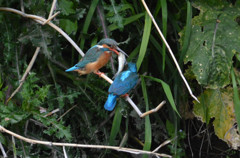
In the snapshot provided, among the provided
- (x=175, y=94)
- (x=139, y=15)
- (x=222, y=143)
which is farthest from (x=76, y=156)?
(x=222, y=143)

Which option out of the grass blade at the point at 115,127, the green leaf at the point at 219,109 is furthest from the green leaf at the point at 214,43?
the grass blade at the point at 115,127

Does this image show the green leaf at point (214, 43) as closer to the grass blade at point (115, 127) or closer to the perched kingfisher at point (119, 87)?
the grass blade at point (115, 127)

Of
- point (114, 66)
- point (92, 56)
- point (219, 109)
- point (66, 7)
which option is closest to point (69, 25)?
point (66, 7)

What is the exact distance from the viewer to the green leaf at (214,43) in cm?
236

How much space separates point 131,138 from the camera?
2.81m

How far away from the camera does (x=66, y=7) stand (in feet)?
7.38

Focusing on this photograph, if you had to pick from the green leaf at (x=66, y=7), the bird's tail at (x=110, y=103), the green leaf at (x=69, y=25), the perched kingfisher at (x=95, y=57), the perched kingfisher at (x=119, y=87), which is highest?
the green leaf at (x=66, y=7)

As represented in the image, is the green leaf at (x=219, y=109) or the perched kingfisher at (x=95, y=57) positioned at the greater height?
the perched kingfisher at (x=95, y=57)

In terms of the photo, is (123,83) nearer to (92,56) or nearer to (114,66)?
(92,56)

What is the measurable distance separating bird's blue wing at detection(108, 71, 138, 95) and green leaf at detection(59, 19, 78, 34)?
2.05 feet

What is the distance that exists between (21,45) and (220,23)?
1.37 meters

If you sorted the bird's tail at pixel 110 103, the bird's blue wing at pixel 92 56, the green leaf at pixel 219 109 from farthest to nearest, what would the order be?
the green leaf at pixel 219 109
the bird's blue wing at pixel 92 56
the bird's tail at pixel 110 103

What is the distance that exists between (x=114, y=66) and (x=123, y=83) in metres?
0.58

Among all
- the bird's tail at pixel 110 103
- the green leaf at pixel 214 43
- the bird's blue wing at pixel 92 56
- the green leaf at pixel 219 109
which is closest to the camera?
the bird's tail at pixel 110 103
